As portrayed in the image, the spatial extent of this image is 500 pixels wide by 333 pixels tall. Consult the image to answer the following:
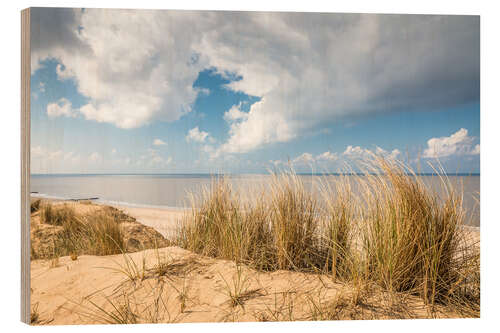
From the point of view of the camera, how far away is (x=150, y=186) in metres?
2.85

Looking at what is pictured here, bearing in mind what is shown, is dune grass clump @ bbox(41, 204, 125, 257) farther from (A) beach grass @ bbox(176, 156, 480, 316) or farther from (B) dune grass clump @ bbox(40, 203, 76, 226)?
(A) beach grass @ bbox(176, 156, 480, 316)

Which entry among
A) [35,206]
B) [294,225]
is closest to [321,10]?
[294,225]

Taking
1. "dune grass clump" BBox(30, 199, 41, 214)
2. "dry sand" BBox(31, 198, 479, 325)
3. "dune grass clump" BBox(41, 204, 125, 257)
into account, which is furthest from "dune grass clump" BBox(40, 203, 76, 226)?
"dry sand" BBox(31, 198, 479, 325)

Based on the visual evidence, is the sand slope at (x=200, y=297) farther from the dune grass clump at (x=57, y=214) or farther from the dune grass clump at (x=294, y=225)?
the dune grass clump at (x=57, y=214)

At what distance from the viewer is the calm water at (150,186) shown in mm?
2258

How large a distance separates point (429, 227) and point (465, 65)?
1.47 m

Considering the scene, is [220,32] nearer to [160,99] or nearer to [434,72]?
[160,99]

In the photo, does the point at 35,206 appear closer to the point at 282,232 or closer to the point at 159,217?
the point at 159,217

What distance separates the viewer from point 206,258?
8.00ft

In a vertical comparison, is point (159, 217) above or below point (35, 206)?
below

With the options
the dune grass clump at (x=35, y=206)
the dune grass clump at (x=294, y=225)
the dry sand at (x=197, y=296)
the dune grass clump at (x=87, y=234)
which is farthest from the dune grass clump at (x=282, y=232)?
the dune grass clump at (x=35, y=206)

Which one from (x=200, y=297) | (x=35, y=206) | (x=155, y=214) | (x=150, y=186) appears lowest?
(x=200, y=297)

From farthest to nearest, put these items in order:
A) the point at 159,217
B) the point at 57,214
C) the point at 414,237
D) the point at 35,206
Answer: the point at 159,217 → the point at 57,214 → the point at 35,206 → the point at 414,237

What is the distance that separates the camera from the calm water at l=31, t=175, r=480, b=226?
2258mm
